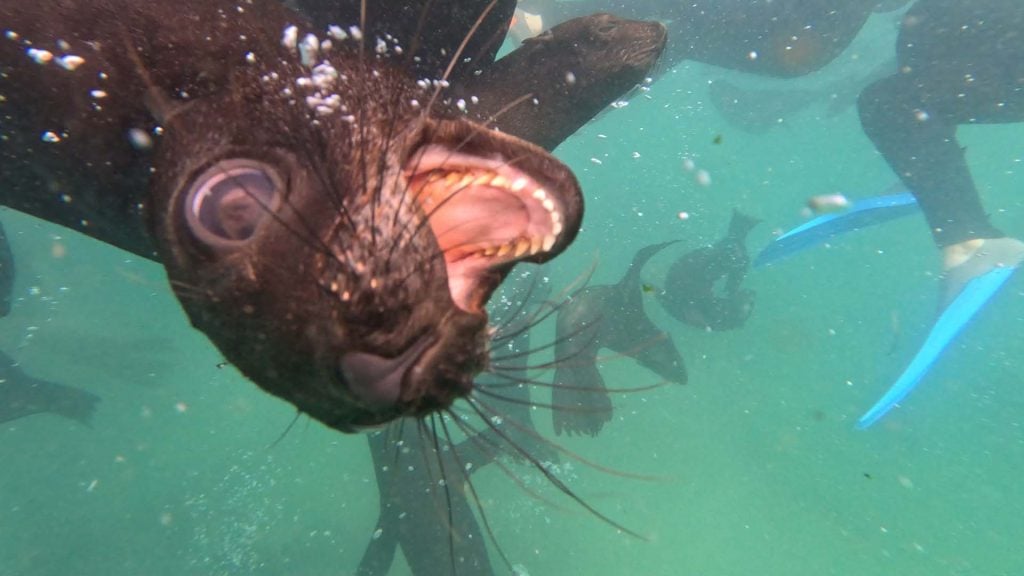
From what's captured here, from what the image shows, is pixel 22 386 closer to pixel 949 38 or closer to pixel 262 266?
pixel 262 266

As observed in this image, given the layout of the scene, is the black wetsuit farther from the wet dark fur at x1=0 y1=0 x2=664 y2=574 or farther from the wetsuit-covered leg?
the wet dark fur at x1=0 y1=0 x2=664 y2=574

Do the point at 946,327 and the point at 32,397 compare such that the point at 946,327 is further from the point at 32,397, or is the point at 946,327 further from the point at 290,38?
the point at 32,397

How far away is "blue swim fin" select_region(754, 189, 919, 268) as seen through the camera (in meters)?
14.4

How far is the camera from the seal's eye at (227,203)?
1.39m

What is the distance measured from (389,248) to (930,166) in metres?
11.2

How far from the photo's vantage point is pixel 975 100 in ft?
32.3

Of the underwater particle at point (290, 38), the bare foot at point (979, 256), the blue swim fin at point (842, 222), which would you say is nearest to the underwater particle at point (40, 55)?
the underwater particle at point (290, 38)

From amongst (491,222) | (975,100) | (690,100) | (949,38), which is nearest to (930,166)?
(975,100)

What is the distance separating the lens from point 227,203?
4.60 feet

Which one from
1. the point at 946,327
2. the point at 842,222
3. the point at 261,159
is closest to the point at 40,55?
the point at 261,159

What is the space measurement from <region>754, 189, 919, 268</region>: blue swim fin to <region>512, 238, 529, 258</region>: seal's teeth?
15.0 meters

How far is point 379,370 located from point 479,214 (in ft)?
1.69

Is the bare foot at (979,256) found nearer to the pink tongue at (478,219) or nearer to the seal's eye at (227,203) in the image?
the pink tongue at (478,219)

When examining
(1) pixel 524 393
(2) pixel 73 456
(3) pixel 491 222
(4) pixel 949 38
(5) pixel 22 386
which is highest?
(3) pixel 491 222
